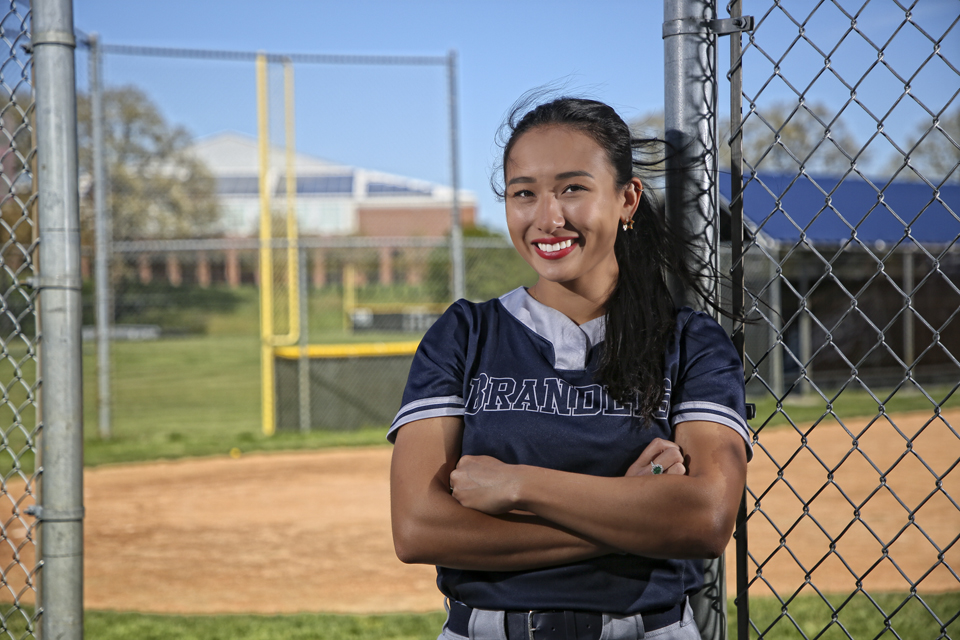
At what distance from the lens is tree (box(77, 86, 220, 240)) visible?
13256 millimetres

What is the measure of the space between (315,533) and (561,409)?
4817mm

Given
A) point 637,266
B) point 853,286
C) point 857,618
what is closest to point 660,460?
point 637,266

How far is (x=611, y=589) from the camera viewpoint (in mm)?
1555

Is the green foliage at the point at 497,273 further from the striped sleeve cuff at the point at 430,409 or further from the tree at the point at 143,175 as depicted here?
the striped sleeve cuff at the point at 430,409

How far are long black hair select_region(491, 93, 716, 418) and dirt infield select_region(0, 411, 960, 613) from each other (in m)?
1.57

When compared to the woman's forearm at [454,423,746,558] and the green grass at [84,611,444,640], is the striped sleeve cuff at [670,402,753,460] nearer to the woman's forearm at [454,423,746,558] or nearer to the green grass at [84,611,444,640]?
the woman's forearm at [454,423,746,558]

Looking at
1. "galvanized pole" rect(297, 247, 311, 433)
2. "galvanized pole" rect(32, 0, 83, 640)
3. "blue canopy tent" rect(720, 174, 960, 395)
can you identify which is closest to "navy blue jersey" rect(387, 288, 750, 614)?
"galvanized pole" rect(32, 0, 83, 640)

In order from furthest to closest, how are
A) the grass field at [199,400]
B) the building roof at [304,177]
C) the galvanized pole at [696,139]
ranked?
the building roof at [304,177] < the grass field at [199,400] < the galvanized pole at [696,139]

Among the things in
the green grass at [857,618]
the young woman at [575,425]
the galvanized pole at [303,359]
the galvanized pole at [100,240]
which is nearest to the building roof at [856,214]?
the galvanized pole at [303,359]

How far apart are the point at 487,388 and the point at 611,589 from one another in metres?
0.47

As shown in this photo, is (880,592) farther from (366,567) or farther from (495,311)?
(495,311)

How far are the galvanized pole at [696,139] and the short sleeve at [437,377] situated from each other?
0.57 m

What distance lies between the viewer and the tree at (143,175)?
522 inches

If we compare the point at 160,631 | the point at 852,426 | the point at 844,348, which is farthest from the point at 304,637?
the point at 844,348
